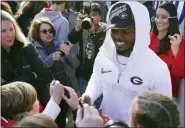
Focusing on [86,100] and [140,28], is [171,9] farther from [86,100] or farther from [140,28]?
[86,100]

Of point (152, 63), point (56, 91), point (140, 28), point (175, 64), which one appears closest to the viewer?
point (56, 91)

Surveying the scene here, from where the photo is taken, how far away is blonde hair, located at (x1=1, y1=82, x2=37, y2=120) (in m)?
2.14

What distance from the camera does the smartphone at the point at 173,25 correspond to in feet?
10.6

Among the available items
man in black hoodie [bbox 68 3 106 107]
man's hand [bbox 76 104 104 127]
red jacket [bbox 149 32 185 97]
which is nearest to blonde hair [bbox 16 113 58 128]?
man's hand [bbox 76 104 104 127]

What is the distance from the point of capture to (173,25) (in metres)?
3.27

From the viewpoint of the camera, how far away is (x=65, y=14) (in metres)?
4.71

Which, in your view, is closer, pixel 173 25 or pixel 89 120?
pixel 89 120

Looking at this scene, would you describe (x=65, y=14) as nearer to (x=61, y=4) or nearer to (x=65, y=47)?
(x=61, y=4)

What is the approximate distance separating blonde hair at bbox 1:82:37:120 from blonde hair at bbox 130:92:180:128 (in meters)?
0.66

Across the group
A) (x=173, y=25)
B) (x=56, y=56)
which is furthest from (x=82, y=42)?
(x=173, y=25)

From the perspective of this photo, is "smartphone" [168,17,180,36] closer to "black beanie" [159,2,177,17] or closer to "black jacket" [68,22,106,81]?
"black beanie" [159,2,177,17]

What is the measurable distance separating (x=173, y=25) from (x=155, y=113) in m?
1.62

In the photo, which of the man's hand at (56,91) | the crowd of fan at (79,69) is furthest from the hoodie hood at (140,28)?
the man's hand at (56,91)

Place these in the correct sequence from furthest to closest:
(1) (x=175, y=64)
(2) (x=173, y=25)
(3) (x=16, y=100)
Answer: (2) (x=173, y=25)
(1) (x=175, y=64)
(3) (x=16, y=100)
